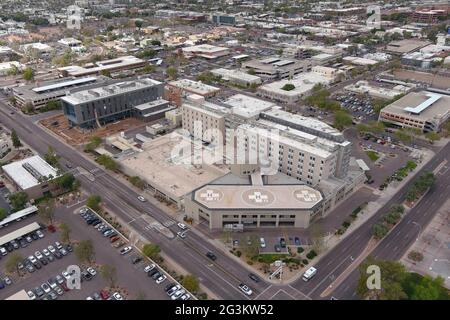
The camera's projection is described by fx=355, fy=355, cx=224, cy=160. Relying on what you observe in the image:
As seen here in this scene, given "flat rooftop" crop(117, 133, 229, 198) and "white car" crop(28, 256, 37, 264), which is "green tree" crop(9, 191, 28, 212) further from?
"flat rooftop" crop(117, 133, 229, 198)

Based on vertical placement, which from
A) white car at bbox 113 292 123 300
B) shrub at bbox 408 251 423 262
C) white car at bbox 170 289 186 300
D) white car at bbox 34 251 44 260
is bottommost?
shrub at bbox 408 251 423 262

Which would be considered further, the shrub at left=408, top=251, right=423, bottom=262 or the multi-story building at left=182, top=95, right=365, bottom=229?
the multi-story building at left=182, top=95, right=365, bottom=229

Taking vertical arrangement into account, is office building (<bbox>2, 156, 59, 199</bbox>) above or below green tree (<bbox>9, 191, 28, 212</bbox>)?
above

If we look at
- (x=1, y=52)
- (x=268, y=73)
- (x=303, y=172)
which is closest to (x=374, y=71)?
(x=268, y=73)

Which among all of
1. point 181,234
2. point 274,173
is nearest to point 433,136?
point 274,173

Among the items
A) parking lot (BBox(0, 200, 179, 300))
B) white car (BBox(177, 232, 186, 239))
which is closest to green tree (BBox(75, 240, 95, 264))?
parking lot (BBox(0, 200, 179, 300))

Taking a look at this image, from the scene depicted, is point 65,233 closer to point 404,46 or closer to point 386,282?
point 386,282

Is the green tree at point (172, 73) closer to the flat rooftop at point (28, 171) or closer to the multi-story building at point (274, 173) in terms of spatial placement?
the multi-story building at point (274, 173)

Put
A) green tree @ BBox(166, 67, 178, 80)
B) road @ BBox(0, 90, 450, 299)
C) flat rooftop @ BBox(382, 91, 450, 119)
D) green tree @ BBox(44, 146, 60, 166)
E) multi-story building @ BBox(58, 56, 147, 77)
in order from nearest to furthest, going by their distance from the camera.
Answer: road @ BBox(0, 90, 450, 299) < green tree @ BBox(44, 146, 60, 166) < flat rooftop @ BBox(382, 91, 450, 119) < multi-story building @ BBox(58, 56, 147, 77) < green tree @ BBox(166, 67, 178, 80)
